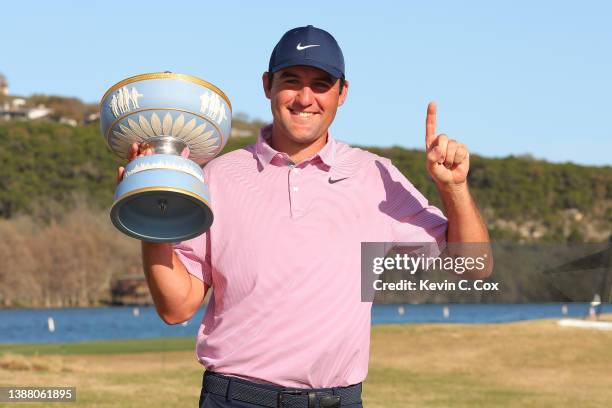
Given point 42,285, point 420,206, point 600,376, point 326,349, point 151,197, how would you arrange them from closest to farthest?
point 151,197
point 326,349
point 420,206
point 600,376
point 42,285

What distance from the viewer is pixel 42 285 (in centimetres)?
10369

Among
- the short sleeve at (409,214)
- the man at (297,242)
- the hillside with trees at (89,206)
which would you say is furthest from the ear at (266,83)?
the hillside with trees at (89,206)

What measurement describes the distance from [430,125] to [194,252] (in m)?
1.01

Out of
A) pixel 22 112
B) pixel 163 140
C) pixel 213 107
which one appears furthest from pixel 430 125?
pixel 22 112

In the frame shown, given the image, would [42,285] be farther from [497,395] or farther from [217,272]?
[217,272]

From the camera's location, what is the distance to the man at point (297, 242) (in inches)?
161

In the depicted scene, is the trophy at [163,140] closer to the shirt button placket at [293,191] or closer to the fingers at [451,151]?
the shirt button placket at [293,191]

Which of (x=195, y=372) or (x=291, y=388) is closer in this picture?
(x=291, y=388)

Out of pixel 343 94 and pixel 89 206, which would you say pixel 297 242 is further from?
pixel 89 206

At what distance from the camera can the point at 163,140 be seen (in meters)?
4.00

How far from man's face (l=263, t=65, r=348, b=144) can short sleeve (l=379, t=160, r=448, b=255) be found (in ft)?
1.09

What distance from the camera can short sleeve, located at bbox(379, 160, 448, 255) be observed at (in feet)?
14.1

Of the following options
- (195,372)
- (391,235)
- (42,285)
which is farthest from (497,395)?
(42,285)

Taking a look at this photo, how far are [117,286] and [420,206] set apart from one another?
104922 millimetres
